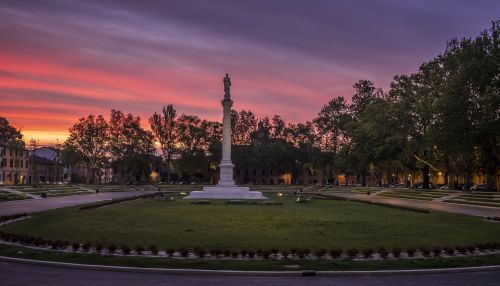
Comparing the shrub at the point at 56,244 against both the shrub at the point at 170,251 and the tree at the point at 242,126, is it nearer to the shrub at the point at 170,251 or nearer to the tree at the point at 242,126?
the shrub at the point at 170,251

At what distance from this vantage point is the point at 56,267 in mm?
16312

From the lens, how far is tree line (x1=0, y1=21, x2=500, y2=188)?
60125 millimetres

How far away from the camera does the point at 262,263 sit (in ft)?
55.3

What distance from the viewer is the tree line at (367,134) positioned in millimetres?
60125

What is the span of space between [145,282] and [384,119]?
247 ft

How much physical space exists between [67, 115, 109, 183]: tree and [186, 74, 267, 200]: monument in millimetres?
66311

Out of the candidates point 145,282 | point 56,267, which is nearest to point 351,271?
point 145,282

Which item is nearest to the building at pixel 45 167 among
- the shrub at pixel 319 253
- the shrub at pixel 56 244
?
the shrub at pixel 56 244

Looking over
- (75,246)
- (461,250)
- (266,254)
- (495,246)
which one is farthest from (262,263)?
(495,246)

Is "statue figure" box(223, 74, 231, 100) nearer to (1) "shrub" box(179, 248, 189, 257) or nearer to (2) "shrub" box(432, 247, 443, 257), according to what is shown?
(1) "shrub" box(179, 248, 189, 257)

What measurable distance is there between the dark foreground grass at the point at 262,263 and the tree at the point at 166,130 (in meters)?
116

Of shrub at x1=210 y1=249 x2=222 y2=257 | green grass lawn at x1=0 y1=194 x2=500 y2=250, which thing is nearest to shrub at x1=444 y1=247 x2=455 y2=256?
green grass lawn at x1=0 y1=194 x2=500 y2=250

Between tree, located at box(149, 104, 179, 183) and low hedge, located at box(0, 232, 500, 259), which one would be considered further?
tree, located at box(149, 104, 179, 183)

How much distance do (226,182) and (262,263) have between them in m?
49.8
